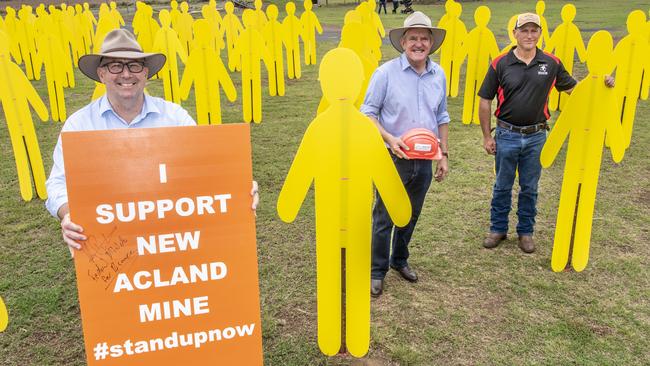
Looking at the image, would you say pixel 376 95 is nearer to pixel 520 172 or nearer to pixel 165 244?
pixel 520 172

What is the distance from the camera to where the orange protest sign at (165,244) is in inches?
80.4

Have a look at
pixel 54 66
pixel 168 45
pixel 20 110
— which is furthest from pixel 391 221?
pixel 54 66

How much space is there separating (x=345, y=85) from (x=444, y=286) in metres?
2.03

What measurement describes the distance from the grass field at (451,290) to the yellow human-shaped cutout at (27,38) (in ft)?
25.1

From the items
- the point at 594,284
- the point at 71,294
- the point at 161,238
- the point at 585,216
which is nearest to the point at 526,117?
the point at 585,216

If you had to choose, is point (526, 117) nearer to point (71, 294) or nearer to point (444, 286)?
point (444, 286)

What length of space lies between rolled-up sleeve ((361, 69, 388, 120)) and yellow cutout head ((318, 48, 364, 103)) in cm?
73

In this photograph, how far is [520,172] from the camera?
14.0 feet

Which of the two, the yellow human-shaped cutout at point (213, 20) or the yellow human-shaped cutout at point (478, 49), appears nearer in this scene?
the yellow human-shaped cutout at point (478, 49)

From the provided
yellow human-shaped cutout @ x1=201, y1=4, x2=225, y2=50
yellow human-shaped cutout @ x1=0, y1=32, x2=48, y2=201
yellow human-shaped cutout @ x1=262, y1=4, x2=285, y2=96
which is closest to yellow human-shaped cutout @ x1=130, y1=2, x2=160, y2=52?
yellow human-shaped cutout @ x1=262, y1=4, x2=285, y2=96

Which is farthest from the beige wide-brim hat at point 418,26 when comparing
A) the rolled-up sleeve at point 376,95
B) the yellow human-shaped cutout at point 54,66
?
the yellow human-shaped cutout at point 54,66

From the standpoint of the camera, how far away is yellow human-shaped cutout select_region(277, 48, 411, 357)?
2.61 meters
